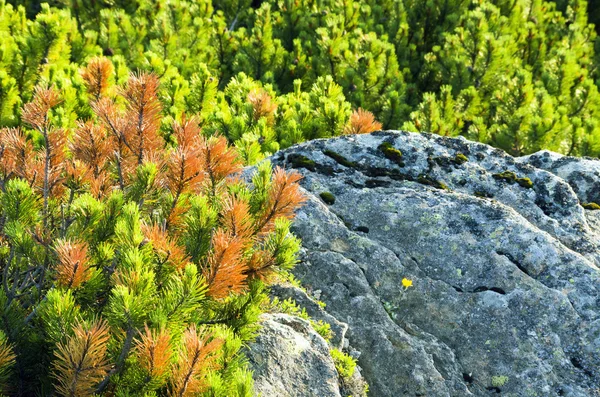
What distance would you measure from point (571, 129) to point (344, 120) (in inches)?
91.7

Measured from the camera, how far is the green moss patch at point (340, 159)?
361 centimetres

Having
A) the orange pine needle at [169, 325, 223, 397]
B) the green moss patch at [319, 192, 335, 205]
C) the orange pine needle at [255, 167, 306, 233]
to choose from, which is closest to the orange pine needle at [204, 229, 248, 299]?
the orange pine needle at [169, 325, 223, 397]

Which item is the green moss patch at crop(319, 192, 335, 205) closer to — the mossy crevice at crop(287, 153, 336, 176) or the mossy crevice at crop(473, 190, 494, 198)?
the mossy crevice at crop(287, 153, 336, 176)

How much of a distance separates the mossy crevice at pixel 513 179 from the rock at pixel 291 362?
1.75 m

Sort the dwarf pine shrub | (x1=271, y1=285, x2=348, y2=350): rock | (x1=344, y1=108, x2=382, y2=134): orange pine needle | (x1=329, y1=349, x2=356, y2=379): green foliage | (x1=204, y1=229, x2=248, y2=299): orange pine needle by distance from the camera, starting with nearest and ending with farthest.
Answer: the dwarf pine shrub, (x1=204, y1=229, x2=248, y2=299): orange pine needle, (x1=329, y1=349, x2=356, y2=379): green foliage, (x1=271, y1=285, x2=348, y2=350): rock, (x1=344, y1=108, x2=382, y2=134): orange pine needle

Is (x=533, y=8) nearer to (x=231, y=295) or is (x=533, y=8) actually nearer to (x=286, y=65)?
(x=286, y=65)

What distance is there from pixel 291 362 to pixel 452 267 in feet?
3.67

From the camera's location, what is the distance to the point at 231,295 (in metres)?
2.28

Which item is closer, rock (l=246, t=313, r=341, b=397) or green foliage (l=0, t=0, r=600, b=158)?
rock (l=246, t=313, r=341, b=397)

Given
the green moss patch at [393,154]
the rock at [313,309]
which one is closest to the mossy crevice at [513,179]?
the green moss patch at [393,154]

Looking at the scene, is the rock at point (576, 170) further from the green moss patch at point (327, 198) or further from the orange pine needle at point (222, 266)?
the orange pine needle at point (222, 266)

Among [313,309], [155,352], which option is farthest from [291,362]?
[155,352]

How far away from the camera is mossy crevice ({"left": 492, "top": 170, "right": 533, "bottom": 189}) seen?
3557mm

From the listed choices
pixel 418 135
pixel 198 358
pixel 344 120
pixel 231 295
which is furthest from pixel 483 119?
pixel 198 358
